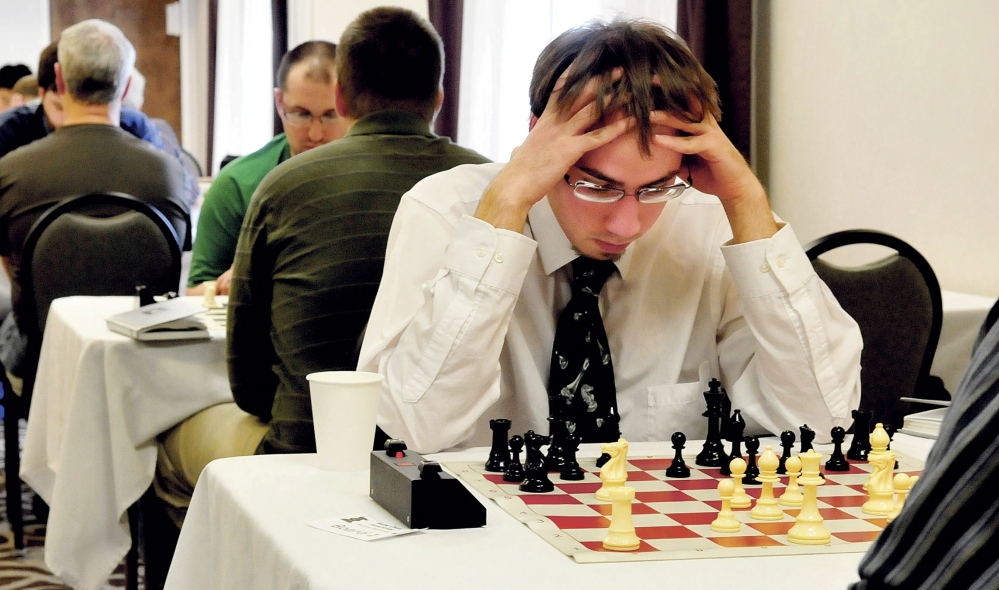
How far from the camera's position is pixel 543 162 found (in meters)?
1.46

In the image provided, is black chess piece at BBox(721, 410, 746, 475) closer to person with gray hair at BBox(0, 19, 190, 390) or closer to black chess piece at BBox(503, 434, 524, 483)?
black chess piece at BBox(503, 434, 524, 483)

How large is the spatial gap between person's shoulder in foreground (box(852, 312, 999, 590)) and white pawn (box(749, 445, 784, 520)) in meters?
0.52

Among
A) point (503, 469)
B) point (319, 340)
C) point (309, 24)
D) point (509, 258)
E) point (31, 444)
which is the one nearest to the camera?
point (503, 469)

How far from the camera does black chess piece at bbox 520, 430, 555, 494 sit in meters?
1.11

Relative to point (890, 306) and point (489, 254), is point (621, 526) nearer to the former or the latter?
point (489, 254)

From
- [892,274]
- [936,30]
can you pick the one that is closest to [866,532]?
[892,274]

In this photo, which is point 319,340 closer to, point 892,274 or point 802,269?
point 802,269

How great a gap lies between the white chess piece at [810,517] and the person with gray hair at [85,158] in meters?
3.04

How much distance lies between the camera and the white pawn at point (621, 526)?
0.90m

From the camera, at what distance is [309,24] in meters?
5.98

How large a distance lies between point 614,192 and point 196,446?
1.27m

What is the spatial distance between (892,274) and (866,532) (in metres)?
1.27

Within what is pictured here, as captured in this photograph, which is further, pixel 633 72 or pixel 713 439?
pixel 633 72

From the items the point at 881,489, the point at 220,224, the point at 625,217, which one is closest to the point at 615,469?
the point at 881,489
